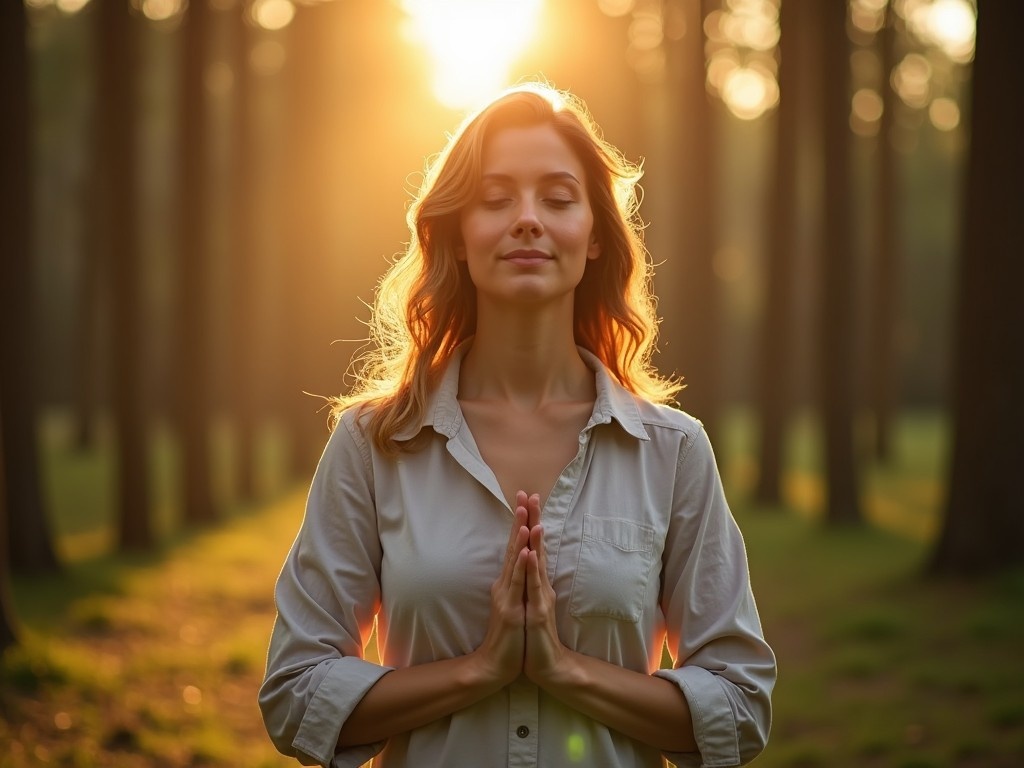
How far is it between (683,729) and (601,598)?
38cm

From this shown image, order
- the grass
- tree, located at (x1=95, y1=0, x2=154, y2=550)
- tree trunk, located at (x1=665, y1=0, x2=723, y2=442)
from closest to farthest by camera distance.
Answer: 1. the grass
2. tree, located at (x1=95, y1=0, x2=154, y2=550)
3. tree trunk, located at (x1=665, y1=0, x2=723, y2=442)

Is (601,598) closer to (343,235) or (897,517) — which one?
(897,517)

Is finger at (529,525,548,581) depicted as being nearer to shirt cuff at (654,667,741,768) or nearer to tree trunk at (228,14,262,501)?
shirt cuff at (654,667,741,768)

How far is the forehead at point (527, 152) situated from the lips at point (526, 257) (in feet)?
0.64

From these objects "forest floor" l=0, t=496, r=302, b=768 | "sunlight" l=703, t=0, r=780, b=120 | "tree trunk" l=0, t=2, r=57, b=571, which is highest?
"sunlight" l=703, t=0, r=780, b=120

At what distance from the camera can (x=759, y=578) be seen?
12.8m

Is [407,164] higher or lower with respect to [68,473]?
higher

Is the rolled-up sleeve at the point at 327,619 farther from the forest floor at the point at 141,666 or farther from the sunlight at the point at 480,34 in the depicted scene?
the sunlight at the point at 480,34

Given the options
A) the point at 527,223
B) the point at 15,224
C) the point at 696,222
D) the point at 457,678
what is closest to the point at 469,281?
the point at 527,223

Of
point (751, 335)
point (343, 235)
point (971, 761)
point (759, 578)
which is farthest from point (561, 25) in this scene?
point (751, 335)

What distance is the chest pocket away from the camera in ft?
9.23

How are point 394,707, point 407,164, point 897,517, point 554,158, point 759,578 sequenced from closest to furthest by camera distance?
1. point 394,707
2. point 554,158
3. point 759,578
4. point 897,517
5. point 407,164

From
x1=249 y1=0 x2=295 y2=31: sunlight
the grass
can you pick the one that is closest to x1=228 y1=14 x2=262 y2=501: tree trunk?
x1=249 y1=0 x2=295 y2=31: sunlight

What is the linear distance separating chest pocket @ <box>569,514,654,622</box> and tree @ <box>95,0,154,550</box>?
447 inches
